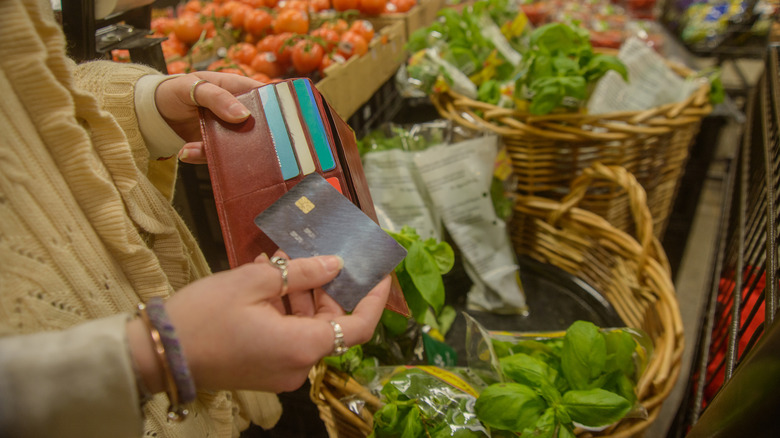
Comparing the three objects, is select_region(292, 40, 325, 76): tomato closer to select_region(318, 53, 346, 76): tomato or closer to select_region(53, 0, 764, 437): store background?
select_region(318, 53, 346, 76): tomato

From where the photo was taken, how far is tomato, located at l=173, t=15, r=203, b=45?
1514 mm

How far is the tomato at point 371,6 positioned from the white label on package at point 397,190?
0.88 metres

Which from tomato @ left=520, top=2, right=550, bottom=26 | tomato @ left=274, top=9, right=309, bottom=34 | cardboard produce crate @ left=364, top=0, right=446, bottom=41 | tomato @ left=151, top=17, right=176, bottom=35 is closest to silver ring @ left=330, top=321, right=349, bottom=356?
tomato @ left=274, top=9, right=309, bottom=34

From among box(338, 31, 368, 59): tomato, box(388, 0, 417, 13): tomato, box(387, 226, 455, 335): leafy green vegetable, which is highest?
box(388, 0, 417, 13): tomato

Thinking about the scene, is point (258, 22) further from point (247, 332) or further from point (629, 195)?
point (247, 332)

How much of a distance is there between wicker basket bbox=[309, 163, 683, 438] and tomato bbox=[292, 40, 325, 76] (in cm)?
70

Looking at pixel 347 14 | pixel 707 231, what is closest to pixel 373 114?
pixel 347 14

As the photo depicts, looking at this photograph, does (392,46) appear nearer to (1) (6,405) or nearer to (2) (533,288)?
(2) (533,288)

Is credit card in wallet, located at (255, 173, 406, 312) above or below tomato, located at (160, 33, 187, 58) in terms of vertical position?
above

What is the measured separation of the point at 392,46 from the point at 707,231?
1777mm

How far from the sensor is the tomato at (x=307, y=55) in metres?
1.29

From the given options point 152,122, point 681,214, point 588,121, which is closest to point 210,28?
point 152,122

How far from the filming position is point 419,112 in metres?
1.58

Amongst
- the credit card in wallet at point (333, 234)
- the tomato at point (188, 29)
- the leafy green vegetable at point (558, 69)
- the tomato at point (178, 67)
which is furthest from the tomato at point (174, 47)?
the credit card in wallet at point (333, 234)
